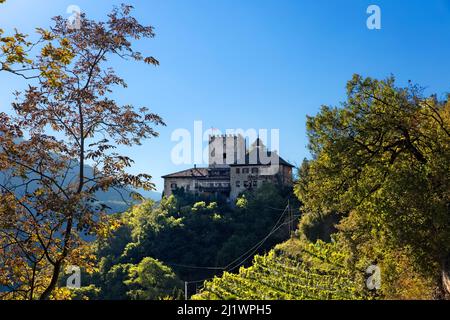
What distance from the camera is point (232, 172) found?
8562 cm

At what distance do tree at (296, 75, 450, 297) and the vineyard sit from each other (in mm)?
11639

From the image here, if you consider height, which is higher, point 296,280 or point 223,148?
point 223,148

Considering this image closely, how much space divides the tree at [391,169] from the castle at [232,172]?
5903 centimetres

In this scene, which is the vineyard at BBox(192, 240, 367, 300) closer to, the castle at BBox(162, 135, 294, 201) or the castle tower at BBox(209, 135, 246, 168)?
the castle at BBox(162, 135, 294, 201)

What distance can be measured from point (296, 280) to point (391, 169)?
24848mm

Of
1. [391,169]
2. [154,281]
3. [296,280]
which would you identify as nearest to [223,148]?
[154,281]

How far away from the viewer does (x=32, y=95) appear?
8500 millimetres

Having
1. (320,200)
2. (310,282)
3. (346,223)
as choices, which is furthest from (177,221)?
(320,200)

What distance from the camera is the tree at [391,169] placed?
18047mm

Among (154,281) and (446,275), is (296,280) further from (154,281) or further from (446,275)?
(154,281)

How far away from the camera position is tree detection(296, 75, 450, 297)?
711 inches

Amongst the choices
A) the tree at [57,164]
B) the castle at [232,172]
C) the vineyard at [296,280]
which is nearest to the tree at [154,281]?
the vineyard at [296,280]
